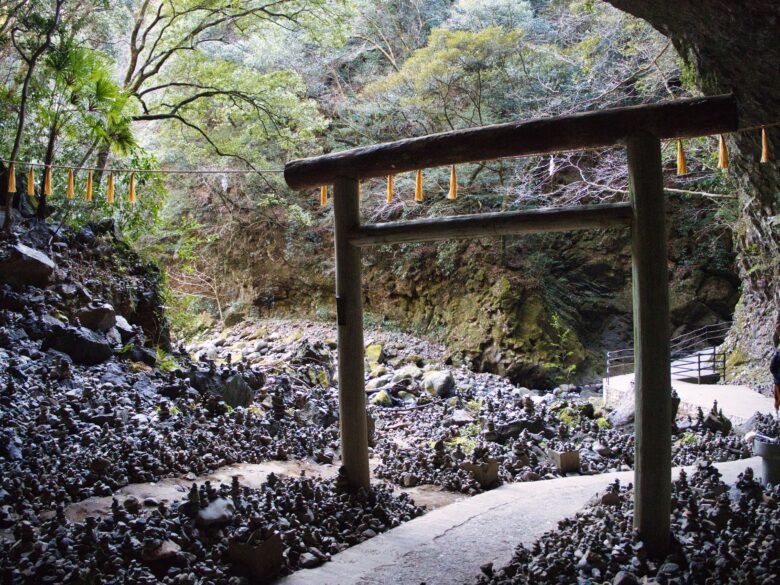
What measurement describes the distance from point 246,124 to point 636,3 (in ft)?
32.9

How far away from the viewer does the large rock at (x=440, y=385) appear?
9797 millimetres

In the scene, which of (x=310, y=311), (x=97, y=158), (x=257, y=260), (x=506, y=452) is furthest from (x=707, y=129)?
(x=257, y=260)

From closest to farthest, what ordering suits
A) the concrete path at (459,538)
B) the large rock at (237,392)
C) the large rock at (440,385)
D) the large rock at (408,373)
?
the concrete path at (459,538) < the large rock at (237,392) < the large rock at (440,385) < the large rock at (408,373)

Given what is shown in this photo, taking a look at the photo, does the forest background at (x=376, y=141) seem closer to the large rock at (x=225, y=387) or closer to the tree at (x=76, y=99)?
the tree at (x=76, y=99)

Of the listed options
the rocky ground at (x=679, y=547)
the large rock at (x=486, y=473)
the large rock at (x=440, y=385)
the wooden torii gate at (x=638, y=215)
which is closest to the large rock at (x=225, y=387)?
the large rock at (x=486, y=473)

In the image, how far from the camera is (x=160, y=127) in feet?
46.0

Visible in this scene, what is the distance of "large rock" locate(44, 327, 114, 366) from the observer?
6.33 meters

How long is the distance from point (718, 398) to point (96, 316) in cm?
909

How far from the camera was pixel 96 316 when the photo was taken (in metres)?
6.88

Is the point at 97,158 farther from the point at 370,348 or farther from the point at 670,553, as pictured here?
the point at 670,553

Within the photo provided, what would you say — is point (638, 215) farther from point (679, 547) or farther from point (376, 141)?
point (376, 141)

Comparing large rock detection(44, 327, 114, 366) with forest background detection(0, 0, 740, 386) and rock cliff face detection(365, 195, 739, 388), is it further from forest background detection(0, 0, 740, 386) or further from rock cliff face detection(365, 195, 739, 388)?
rock cliff face detection(365, 195, 739, 388)

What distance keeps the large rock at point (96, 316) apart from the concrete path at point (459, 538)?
478 centimetres

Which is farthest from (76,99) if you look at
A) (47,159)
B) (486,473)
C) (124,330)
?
(486,473)
